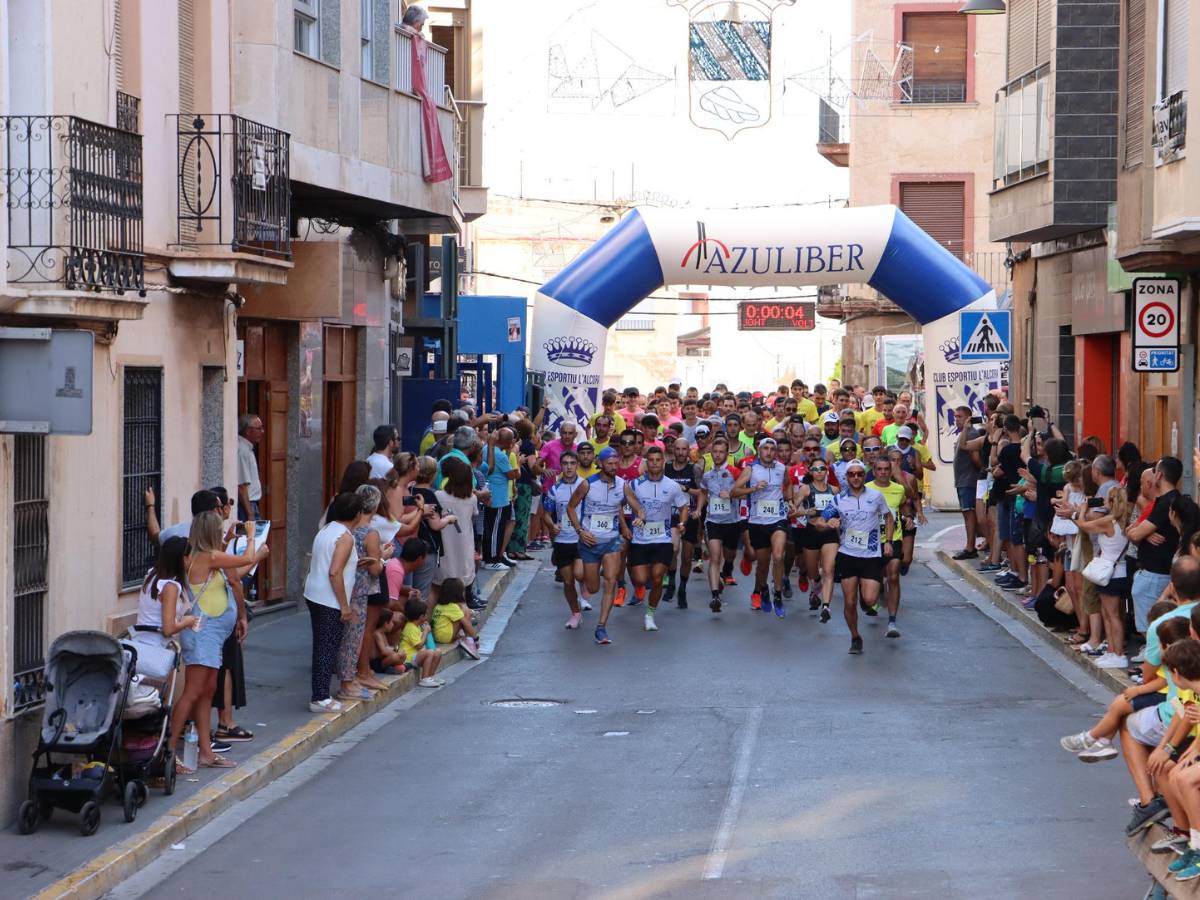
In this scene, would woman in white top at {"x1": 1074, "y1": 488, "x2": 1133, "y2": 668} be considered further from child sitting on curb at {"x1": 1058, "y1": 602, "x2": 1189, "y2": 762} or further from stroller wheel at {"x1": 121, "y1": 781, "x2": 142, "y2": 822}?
stroller wheel at {"x1": 121, "y1": 781, "x2": 142, "y2": 822}

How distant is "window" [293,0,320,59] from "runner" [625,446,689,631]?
513 centimetres

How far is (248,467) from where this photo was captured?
1692 centimetres

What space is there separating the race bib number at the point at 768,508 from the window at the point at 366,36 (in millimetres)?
6014

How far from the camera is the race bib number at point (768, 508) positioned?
770 inches

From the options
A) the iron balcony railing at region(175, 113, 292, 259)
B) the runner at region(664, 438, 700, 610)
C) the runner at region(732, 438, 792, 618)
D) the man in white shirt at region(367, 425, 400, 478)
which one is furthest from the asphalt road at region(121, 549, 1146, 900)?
the iron balcony railing at region(175, 113, 292, 259)

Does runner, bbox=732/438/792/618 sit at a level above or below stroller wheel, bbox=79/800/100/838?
above

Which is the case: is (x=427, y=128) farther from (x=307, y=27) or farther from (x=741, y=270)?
(x=741, y=270)

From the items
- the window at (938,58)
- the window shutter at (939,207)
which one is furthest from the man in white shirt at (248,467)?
the window at (938,58)

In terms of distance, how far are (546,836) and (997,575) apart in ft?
40.6

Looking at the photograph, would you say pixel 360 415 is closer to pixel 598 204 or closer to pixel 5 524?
pixel 5 524

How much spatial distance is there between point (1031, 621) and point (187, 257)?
30.0 ft

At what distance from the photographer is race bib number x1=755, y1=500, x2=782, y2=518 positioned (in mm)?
19547

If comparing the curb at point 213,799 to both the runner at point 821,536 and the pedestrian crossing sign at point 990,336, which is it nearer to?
the runner at point 821,536

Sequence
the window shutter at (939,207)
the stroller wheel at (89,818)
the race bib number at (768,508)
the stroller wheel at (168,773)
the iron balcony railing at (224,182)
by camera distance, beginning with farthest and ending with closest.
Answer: the window shutter at (939,207) < the race bib number at (768,508) < the iron balcony railing at (224,182) < the stroller wheel at (168,773) < the stroller wheel at (89,818)
